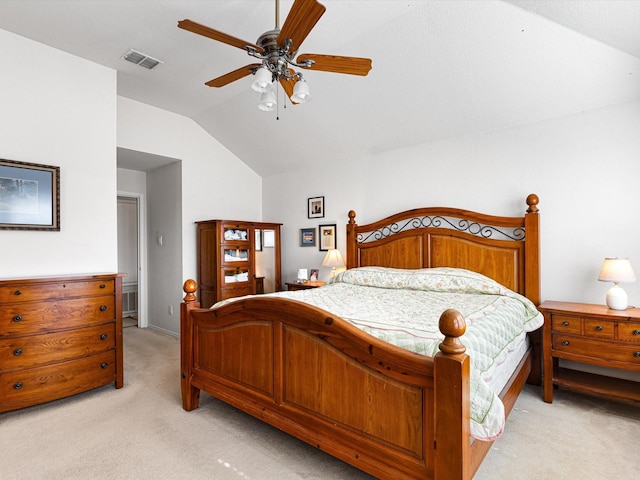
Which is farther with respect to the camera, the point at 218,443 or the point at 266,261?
the point at 266,261

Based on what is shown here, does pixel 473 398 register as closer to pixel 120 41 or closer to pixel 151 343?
pixel 120 41

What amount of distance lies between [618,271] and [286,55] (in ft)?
8.94

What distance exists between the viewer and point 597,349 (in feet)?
8.16

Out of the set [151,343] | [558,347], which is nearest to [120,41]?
[151,343]

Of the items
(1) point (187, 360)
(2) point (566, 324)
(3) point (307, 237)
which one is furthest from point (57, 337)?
(2) point (566, 324)

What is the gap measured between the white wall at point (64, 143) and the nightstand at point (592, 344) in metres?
3.85

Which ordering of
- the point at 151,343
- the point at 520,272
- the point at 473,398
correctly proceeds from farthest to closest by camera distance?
the point at 151,343
the point at 520,272
the point at 473,398

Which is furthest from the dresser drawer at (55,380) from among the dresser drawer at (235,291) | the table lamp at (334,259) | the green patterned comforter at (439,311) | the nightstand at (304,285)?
the table lamp at (334,259)

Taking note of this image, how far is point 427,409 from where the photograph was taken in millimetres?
1406

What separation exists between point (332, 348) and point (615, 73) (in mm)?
2915

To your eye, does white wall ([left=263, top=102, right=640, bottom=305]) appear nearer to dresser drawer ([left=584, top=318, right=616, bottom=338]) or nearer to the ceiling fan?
dresser drawer ([left=584, top=318, right=616, bottom=338])

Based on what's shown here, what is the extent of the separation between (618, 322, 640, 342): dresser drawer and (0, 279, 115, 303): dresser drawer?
392 centimetres

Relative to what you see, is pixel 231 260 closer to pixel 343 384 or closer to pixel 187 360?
pixel 187 360

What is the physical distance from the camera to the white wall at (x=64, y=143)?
111 inches
